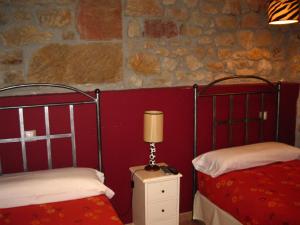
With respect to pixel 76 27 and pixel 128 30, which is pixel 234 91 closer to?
pixel 128 30

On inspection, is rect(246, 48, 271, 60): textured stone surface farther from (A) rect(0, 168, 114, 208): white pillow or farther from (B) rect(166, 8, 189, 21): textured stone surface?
(A) rect(0, 168, 114, 208): white pillow

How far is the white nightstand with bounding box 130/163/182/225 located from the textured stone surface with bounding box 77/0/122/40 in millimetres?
1217

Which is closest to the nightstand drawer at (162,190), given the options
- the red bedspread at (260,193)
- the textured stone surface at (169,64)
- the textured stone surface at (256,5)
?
the red bedspread at (260,193)

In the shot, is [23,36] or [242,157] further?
[242,157]

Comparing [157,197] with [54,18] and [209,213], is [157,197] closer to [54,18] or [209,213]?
[209,213]

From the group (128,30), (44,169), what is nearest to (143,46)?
(128,30)

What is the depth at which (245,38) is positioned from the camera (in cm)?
342

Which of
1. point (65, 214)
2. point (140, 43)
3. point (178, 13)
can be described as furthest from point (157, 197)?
point (178, 13)

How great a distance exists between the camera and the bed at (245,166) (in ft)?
7.74

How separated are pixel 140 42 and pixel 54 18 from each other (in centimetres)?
76

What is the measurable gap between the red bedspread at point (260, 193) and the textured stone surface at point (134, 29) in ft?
4.57

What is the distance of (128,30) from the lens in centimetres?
293

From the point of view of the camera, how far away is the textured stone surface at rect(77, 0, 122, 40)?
2.76 m

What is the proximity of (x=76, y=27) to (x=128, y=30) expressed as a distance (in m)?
0.45
